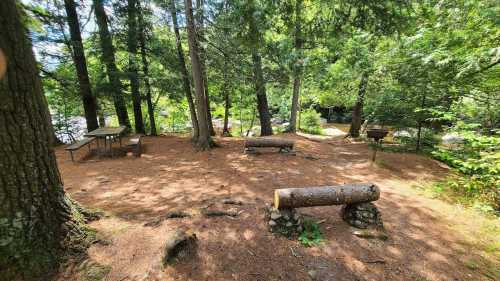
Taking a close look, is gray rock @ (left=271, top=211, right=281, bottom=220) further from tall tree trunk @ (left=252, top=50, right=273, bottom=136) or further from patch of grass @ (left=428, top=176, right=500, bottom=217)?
tall tree trunk @ (left=252, top=50, right=273, bottom=136)

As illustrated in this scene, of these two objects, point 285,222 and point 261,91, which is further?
point 261,91

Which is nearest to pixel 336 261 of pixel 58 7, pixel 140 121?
pixel 140 121

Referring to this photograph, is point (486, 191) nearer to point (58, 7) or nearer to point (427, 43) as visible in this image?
point (427, 43)

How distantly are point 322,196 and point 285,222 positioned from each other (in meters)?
0.64

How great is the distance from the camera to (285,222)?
2982mm

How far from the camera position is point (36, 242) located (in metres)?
1.92

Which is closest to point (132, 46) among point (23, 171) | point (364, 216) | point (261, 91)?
point (261, 91)

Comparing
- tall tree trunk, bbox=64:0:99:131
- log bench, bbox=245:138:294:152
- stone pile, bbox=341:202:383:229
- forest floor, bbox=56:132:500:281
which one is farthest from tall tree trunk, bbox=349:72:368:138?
tall tree trunk, bbox=64:0:99:131

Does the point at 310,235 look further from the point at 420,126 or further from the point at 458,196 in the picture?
the point at 420,126

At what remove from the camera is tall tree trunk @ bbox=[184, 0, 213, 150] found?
6.95m

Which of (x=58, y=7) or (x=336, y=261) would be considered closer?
(x=336, y=261)

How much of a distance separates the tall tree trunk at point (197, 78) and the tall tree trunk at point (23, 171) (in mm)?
5548

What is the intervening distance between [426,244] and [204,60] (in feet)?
27.1

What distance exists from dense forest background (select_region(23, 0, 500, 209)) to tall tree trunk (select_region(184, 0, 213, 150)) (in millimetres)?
36
